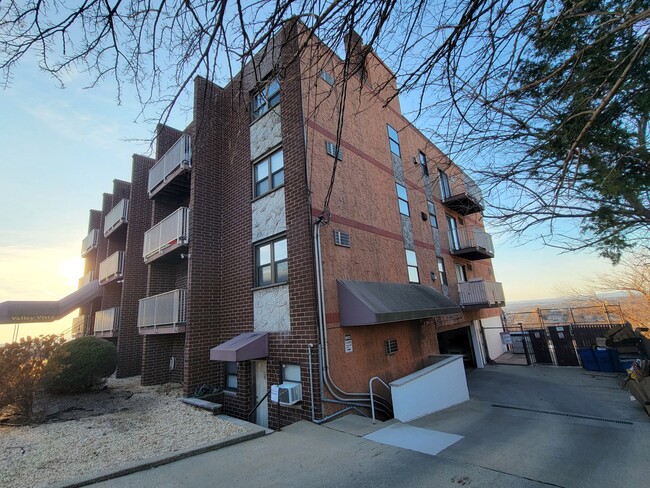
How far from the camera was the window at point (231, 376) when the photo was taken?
31.9ft

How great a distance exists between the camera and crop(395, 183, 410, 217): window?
1314cm

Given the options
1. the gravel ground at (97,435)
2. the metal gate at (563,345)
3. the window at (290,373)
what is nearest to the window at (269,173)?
the window at (290,373)

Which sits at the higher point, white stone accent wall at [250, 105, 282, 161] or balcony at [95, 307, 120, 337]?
white stone accent wall at [250, 105, 282, 161]

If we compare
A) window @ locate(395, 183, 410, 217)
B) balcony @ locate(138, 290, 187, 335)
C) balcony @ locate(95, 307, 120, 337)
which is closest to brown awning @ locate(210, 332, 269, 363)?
balcony @ locate(138, 290, 187, 335)

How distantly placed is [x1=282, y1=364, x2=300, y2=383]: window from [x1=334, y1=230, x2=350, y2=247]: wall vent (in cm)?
349

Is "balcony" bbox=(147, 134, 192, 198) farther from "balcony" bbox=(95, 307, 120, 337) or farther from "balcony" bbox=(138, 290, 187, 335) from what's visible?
"balcony" bbox=(95, 307, 120, 337)

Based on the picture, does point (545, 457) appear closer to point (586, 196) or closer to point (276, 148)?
point (586, 196)

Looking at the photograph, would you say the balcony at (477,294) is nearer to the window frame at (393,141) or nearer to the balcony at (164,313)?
the window frame at (393,141)

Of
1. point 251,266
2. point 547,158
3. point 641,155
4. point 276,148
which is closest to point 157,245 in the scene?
point 251,266

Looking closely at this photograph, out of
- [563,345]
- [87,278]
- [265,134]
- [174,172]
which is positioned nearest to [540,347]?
[563,345]

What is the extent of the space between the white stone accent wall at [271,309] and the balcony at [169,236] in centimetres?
359

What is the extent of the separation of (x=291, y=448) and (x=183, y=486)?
187 cm

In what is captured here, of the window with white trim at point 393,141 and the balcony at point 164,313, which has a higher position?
the window with white trim at point 393,141

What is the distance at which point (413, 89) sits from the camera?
11.7 feet
